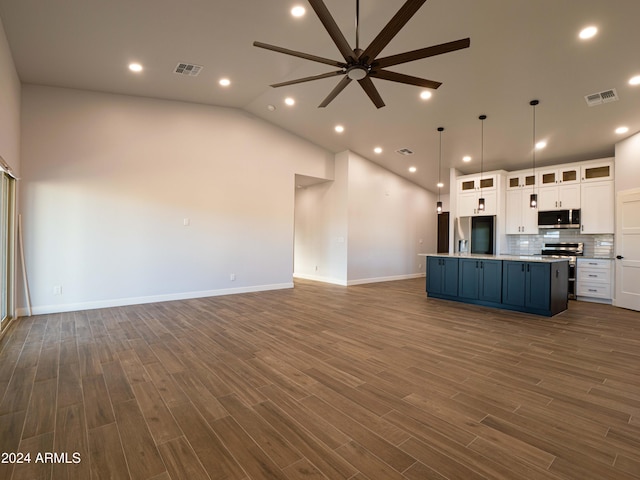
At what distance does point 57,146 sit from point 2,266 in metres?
2.00

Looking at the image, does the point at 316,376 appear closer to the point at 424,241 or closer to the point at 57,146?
the point at 57,146

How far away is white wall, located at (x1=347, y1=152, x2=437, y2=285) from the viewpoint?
834 cm

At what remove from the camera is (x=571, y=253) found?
22.4 feet

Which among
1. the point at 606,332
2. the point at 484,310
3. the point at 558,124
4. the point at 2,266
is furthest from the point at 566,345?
the point at 2,266

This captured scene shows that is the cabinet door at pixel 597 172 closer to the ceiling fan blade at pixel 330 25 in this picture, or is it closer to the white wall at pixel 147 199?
the white wall at pixel 147 199

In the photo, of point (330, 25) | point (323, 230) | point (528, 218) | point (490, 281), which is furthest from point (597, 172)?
point (330, 25)

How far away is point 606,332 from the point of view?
4.30 m

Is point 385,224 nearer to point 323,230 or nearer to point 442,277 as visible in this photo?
point 323,230

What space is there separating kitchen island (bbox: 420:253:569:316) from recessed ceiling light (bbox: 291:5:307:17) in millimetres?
4848

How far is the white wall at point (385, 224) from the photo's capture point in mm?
8344

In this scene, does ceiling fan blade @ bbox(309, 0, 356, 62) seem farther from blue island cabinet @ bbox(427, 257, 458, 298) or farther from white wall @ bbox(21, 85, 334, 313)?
blue island cabinet @ bbox(427, 257, 458, 298)

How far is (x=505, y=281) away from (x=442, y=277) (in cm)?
117

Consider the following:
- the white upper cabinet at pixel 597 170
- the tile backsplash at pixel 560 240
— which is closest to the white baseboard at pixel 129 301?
the tile backsplash at pixel 560 240

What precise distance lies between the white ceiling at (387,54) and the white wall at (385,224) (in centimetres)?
209
